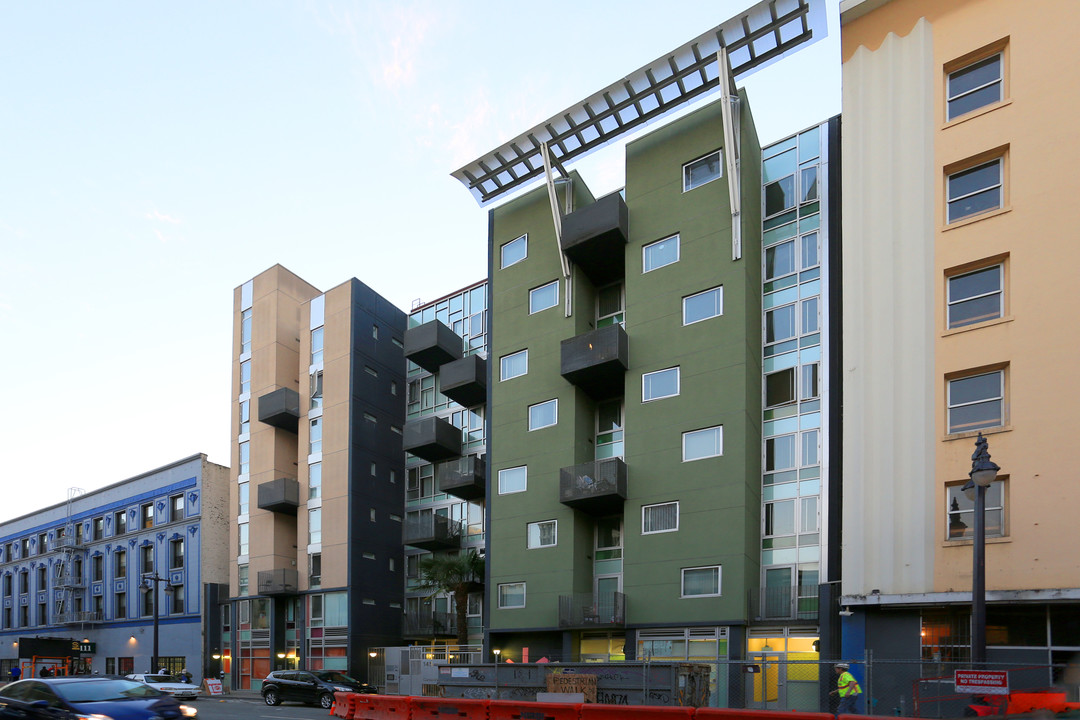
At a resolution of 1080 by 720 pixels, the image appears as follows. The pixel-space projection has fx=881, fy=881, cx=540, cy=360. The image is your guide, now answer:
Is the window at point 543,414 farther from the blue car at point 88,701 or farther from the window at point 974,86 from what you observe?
the blue car at point 88,701

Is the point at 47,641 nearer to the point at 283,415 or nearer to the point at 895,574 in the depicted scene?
the point at 283,415

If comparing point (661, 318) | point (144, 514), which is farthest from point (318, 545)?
point (661, 318)

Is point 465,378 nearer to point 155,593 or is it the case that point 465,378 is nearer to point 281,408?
point 281,408

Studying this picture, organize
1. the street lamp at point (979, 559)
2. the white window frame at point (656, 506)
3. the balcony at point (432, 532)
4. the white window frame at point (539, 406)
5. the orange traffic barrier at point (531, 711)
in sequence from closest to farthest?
the street lamp at point (979, 559), the orange traffic barrier at point (531, 711), the white window frame at point (656, 506), the white window frame at point (539, 406), the balcony at point (432, 532)

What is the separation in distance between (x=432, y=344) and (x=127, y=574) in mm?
30830

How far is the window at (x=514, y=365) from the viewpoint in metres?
34.8

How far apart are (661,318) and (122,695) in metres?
20.3

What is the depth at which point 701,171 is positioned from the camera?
31.1 meters

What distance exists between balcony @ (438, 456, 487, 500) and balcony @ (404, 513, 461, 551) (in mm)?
2148

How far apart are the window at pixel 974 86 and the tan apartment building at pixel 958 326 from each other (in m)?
0.04

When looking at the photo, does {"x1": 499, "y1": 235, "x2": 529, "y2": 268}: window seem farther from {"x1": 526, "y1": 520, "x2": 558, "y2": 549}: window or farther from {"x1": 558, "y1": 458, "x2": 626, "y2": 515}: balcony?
{"x1": 526, "y1": 520, "x2": 558, "y2": 549}: window

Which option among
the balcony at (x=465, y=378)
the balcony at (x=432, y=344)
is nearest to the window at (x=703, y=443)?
the balcony at (x=465, y=378)

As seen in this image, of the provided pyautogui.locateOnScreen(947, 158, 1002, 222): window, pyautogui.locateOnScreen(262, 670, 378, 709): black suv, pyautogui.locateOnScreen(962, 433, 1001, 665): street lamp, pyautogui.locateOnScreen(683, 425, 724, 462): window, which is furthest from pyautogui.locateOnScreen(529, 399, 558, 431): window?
pyautogui.locateOnScreen(962, 433, 1001, 665): street lamp

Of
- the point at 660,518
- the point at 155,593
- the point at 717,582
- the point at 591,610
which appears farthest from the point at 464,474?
the point at 155,593
